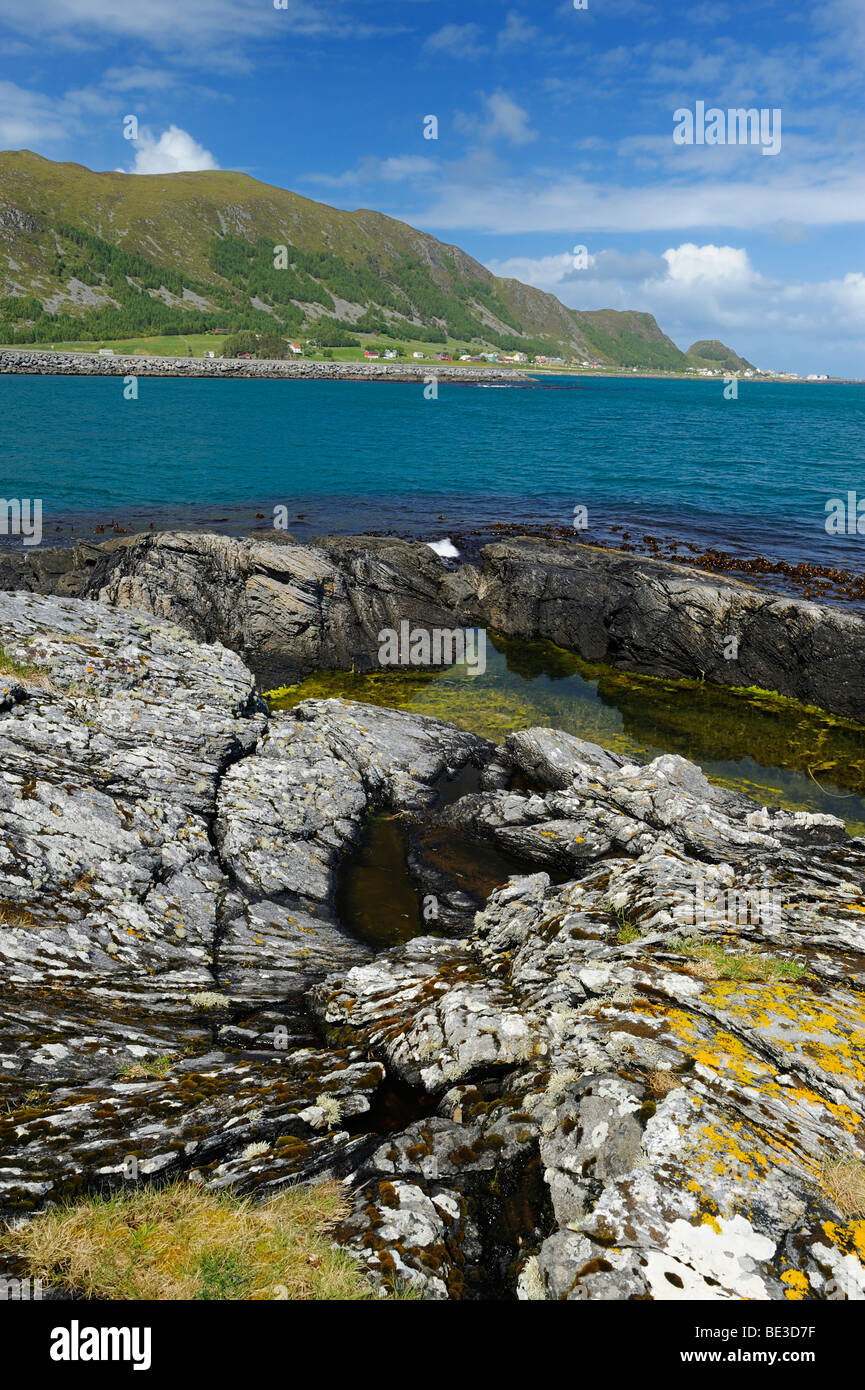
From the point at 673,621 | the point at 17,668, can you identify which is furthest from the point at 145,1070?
the point at 673,621

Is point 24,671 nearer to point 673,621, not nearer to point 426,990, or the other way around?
point 426,990

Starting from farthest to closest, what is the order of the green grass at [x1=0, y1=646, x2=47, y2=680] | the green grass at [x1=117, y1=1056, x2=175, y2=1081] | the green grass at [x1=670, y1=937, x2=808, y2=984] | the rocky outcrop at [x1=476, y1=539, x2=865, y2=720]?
1. the rocky outcrop at [x1=476, y1=539, x2=865, y2=720]
2. the green grass at [x1=0, y1=646, x2=47, y2=680]
3. the green grass at [x1=670, y1=937, x2=808, y2=984]
4. the green grass at [x1=117, y1=1056, x2=175, y2=1081]

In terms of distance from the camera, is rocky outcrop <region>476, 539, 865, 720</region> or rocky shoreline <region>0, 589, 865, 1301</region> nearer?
rocky shoreline <region>0, 589, 865, 1301</region>

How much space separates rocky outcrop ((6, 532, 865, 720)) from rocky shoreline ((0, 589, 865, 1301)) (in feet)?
33.0

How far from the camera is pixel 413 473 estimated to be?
230ft

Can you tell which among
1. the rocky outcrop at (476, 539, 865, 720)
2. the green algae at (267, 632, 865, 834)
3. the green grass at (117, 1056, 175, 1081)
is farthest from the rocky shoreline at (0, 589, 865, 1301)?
the rocky outcrop at (476, 539, 865, 720)

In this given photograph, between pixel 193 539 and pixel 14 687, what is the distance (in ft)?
58.7

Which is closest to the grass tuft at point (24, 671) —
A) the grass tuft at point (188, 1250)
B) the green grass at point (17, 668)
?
the green grass at point (17, 668)

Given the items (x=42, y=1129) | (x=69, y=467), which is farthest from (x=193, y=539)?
(x=69, y=467)

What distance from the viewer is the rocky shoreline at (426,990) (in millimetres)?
5523

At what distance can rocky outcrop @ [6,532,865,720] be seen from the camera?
2800 cm

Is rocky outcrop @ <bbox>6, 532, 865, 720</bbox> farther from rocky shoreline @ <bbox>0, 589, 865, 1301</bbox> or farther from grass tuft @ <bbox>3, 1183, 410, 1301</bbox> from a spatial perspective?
grass tuft @ <bbox>3, 1183, 410, 1301</bbox>

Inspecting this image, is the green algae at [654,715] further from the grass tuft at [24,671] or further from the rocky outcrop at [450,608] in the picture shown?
the grass tuft at [24,671]
